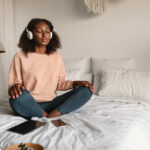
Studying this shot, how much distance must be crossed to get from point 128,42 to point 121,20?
0.26 metres

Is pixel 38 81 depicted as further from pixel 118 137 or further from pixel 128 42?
pixel 128 42

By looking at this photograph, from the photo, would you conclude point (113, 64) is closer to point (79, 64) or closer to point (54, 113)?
point (79, 64)

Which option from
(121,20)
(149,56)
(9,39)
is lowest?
(149,56)

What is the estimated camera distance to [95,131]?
1232 mm

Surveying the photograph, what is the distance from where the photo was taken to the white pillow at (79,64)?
2.63 metres

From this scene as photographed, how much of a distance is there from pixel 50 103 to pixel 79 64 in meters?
0.95

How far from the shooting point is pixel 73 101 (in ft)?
5.57

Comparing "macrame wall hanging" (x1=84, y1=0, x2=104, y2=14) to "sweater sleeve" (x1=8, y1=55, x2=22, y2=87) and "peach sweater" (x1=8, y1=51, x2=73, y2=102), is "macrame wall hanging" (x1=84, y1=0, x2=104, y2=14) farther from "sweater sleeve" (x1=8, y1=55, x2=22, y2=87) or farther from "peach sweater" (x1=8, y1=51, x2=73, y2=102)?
"sweater sleeve" (x1=8, y1=55, x2=22, y2=87)

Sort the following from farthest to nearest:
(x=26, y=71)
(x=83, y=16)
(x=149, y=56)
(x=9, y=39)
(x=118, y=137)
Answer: (x=9, y=39)
(x=83, y=16)
(x=149, y=56)
(x=26, y=71)
(x=118, y=137)

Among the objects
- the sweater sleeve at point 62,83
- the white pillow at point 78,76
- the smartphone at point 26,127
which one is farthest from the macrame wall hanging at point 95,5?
the smartphone at point 26,127

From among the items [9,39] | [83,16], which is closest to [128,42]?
[83,16]

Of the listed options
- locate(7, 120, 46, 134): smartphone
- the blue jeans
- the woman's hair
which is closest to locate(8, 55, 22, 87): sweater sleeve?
the woman's hair

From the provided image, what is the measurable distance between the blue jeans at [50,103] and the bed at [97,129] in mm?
64

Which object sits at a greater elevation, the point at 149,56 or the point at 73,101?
the point at 149,56
